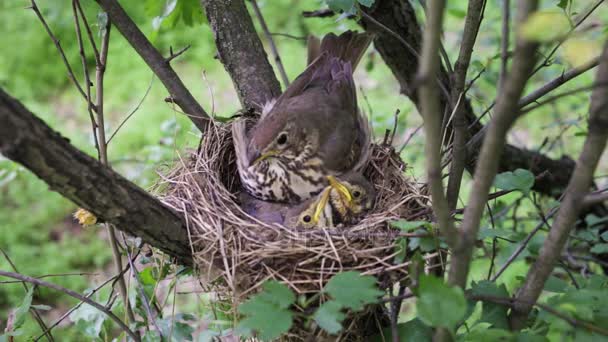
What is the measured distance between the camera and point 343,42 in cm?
324

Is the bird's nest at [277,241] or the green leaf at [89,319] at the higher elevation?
the bird's nest at [277,241]

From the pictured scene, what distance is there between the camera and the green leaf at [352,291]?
56.7 inches

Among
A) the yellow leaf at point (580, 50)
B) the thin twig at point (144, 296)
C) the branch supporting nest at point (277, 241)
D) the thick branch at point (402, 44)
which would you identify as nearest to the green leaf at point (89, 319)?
the thin twig at point (144, 296)

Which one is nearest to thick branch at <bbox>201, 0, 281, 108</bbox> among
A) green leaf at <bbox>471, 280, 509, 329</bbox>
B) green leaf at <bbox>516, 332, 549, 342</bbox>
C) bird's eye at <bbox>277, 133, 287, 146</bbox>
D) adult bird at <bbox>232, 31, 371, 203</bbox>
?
adult bird at <bbox>232, 31, 371, 203</bbox>

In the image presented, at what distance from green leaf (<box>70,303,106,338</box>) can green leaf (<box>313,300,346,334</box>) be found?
1042mm

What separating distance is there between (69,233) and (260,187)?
3.52m

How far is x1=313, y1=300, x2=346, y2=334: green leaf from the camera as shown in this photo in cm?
142

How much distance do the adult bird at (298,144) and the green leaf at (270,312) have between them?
129 cm

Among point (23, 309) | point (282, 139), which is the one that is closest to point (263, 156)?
point (282, 139)

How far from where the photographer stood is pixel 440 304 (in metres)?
1.31

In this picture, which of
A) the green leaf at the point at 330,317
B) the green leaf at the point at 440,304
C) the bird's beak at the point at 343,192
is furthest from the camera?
the bird's beak at the point at 343,192

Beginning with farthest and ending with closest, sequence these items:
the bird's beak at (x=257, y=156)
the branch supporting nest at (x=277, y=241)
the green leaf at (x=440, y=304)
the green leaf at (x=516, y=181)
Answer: the bird's beak at (x=257, y=156)
the branch supporting nest at (x=277, y=241)
the green leaf at (x=516, y=181)
the green leaf at (x=440, y=304)

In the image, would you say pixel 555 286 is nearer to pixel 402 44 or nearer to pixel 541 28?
pixel 541 28

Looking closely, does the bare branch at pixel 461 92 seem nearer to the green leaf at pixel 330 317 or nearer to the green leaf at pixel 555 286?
the green leaf at pixel 555 286
